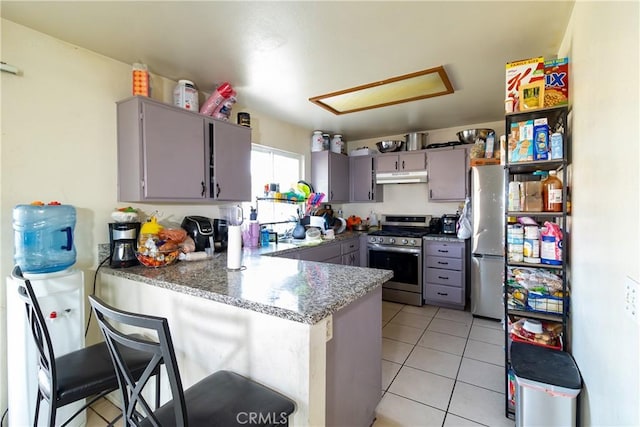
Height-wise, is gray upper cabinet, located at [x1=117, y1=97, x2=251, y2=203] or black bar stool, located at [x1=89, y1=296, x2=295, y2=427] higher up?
gray upper cabinet, located at [x1=117, y1=97, x2=251, y2=203]

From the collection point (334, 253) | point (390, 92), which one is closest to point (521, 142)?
point (390, 92)

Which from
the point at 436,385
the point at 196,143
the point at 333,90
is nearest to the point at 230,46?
the point at 196,143

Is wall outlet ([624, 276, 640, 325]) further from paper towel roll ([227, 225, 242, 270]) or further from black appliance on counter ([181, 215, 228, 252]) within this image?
black appliance on counter ([181, 215, 228, 252])

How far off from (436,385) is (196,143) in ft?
8.37

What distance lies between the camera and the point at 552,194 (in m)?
1.60

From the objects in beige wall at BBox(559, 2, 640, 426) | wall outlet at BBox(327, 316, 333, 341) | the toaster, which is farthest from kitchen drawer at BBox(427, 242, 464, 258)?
wall outlet at BBox(327, 316, 333, 341)

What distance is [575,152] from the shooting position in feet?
4.96

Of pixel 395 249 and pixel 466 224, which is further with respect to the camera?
pixel 395 249

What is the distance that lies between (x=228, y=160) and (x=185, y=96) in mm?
591

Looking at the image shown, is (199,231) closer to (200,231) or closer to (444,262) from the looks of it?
(200,231)

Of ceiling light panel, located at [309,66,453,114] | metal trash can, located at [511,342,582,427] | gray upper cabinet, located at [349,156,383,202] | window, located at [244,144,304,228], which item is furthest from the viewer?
gray upper cabinet, located at [349,156,383,202]

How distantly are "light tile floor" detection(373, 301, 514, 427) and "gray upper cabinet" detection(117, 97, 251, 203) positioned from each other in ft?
6.64

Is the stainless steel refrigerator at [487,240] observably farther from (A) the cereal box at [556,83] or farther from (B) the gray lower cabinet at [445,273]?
(A) the cereal box at [556,83]

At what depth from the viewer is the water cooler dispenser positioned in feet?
4.78
